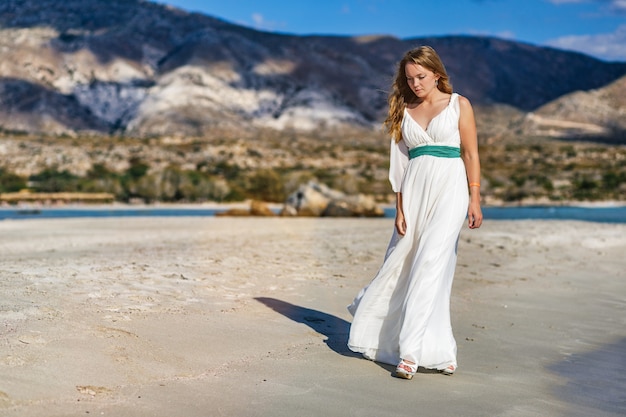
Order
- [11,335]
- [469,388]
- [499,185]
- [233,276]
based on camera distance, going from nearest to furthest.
→ 1. [469,388]
2. [11,335]
3. [233,276]
4. [499,185]

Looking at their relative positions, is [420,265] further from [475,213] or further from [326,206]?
[326,206]

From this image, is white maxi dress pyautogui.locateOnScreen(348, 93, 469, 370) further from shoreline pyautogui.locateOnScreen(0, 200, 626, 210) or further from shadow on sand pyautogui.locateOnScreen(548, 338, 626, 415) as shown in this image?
shoreline pyautogui.locateOnScreen(0, 200, 626, 210)

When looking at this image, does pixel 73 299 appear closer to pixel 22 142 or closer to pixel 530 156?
pixel 22 142

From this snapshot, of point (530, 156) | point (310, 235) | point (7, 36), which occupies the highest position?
point (7, 36)

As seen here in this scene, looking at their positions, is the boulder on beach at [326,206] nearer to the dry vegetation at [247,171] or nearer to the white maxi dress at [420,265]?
the dry vegetation at [247,171]

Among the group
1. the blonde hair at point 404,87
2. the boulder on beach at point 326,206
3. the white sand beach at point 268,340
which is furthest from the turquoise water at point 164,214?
the blonde hair at point 404,87

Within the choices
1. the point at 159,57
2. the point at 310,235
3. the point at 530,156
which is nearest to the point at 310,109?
the point at 159,57

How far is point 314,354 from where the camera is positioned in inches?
198

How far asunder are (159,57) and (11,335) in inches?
6104

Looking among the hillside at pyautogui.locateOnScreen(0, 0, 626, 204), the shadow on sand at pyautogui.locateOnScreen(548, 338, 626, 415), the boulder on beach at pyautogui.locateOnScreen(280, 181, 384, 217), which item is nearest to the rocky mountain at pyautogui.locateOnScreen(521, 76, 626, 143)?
the hillside at pyautogui.locateOnScreen(0, 0, 626, 204)

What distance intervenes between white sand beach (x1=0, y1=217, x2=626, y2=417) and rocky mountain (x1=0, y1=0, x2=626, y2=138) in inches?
3970

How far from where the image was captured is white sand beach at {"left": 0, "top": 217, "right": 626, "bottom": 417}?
3.89 meters

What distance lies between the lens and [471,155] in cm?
491

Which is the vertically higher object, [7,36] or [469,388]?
[7,36]
